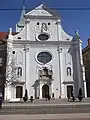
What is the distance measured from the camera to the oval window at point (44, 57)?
4822cm

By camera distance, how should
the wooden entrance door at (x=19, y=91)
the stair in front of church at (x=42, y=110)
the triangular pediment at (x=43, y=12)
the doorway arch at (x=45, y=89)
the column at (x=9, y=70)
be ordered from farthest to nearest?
1. the triangular pediment at (x=43, y=12)
2. the doorway arch at (x=45, y=89)
3. the wooden entrance door at (x=19, y=91)
4. the column at (x=9, y=70)
5. the stair in front of church at (x=42, y=110)

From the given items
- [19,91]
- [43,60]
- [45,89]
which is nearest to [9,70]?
[19,91]

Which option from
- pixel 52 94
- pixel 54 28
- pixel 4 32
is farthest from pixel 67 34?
pixel 4 32

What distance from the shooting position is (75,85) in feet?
153

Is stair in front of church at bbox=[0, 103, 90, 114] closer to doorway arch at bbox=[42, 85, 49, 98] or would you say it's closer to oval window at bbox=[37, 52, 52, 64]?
doorway arch at bbox=[42, 85, 49, 98]

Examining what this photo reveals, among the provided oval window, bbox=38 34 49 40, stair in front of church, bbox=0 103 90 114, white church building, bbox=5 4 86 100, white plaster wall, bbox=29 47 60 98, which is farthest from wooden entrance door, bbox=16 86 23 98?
stair in front of church, bbox=0 103 90 114

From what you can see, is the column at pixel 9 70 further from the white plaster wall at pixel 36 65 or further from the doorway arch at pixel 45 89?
the doorway arch at pixel 45 89

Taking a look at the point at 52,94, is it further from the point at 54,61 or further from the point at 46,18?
the point at 46,18

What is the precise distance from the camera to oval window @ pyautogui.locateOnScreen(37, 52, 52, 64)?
48.2 m

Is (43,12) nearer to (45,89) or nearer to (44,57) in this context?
(44,57)

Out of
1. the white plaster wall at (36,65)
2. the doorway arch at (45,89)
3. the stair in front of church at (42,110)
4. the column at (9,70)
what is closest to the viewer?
the stair in front of church at (42,110)

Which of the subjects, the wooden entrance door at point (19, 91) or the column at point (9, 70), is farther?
the wooden entrance door at point (19, 91)

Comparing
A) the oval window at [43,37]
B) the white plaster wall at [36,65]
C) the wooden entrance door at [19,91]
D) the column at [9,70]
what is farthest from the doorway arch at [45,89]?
the oval window at [43,37]

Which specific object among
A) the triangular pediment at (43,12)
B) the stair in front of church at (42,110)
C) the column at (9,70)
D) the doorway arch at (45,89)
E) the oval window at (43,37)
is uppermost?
the triangular pediment at (43,12)
